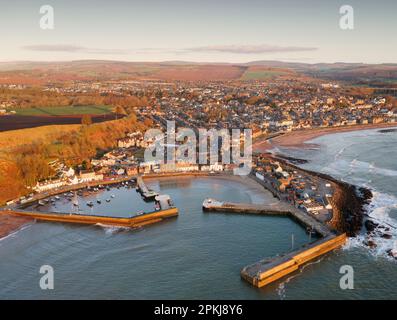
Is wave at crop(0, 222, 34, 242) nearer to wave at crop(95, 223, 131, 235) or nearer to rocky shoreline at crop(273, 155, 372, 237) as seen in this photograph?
wave at crop(95, 223, 131, 235)

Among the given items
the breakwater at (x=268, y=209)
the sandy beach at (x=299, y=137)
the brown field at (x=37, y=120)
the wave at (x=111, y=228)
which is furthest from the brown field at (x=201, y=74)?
the wave at (x=111, y=228)

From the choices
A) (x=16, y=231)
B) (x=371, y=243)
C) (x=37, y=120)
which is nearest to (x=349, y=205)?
(x=371, y=243)

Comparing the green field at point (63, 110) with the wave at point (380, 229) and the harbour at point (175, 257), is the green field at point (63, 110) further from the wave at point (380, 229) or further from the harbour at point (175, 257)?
the wave at point (380, 229)

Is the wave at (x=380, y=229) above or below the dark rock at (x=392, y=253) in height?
above

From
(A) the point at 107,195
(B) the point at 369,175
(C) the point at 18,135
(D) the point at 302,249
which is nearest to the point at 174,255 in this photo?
(D) the point at 302,249

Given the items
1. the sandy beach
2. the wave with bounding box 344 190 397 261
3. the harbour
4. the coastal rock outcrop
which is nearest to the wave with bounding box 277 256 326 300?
the harbour
